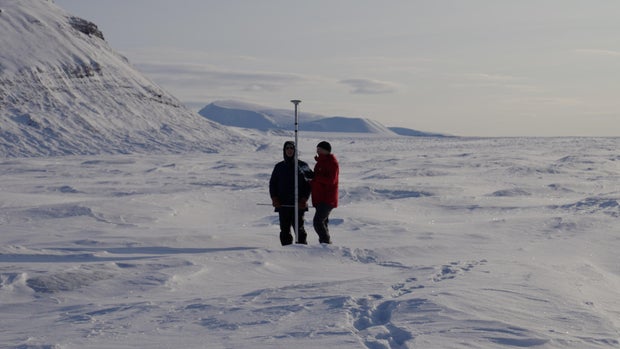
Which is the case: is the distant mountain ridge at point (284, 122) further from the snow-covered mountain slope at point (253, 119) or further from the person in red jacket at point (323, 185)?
the person in red jacket at point (323, 185)

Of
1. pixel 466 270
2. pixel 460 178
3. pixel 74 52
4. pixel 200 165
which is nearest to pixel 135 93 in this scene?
pixel 74 52

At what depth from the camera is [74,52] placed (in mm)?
70250

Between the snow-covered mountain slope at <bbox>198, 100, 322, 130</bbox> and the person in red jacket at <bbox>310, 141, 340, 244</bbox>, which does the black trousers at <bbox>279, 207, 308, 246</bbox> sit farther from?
the snow-covered mountain slope at <bbox>198, 100, 322, 130</bbox>

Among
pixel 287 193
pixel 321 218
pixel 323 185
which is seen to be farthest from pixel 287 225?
pixel 323 185

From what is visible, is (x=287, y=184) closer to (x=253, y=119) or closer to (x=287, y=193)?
(x=287, y=193)

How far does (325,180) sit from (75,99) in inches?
2347

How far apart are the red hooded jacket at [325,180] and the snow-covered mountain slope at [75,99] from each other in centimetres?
4531

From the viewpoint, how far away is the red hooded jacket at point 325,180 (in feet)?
31.5

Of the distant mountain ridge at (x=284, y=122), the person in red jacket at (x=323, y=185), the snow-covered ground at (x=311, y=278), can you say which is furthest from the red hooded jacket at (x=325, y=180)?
the distant mountain ridge at (x=284, y=122)

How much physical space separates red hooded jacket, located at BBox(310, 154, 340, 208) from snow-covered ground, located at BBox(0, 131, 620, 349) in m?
0.73

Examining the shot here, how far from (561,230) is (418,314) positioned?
24.0 ft

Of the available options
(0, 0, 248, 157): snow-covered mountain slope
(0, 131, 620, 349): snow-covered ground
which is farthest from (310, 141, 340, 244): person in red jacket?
(0, 0, 248, 157): snow-covered mountain slope

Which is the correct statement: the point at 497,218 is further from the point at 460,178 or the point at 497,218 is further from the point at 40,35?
the point at 40,35

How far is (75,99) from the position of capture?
65.1 meters
